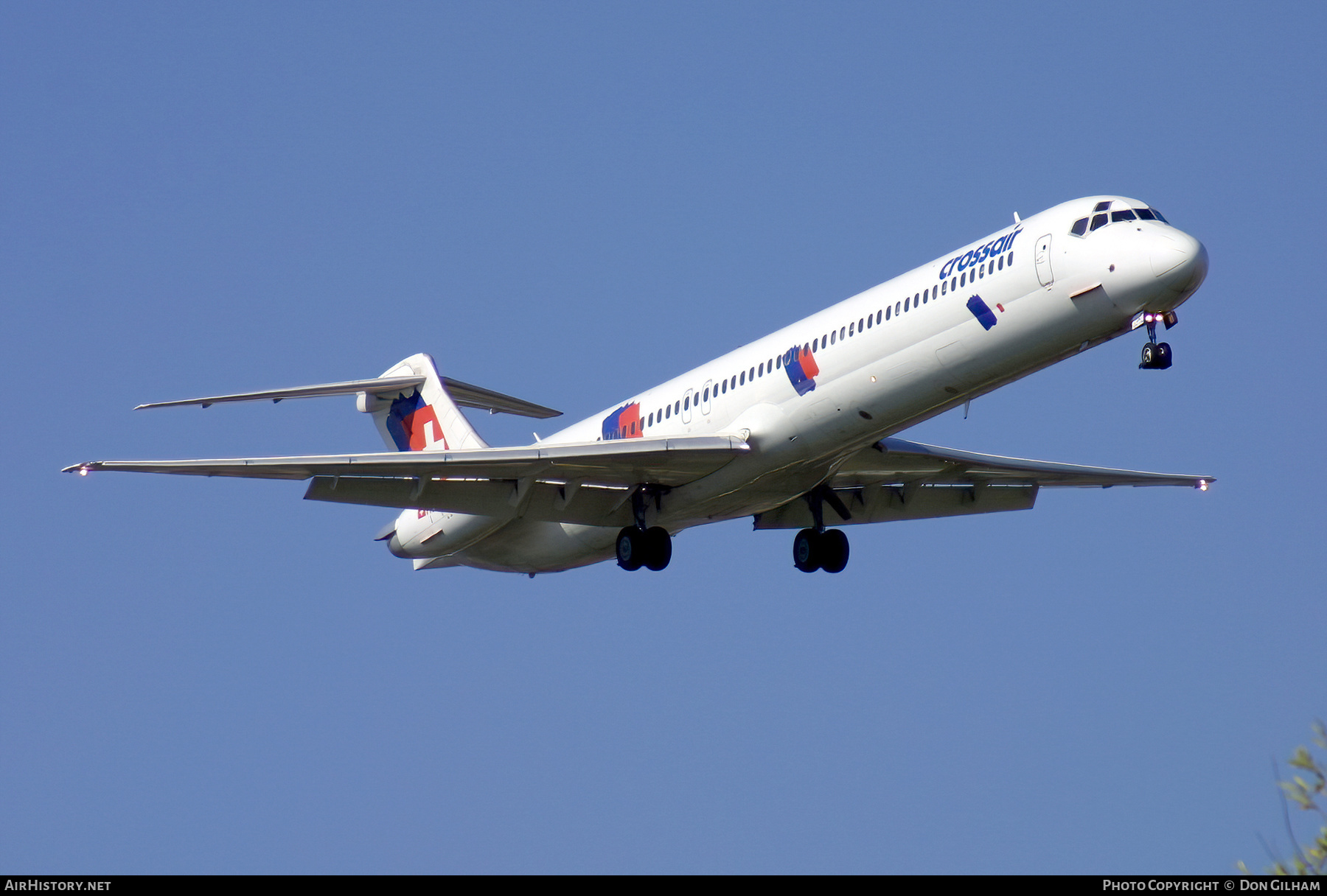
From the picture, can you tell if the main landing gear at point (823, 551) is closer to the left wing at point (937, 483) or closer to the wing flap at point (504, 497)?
Answer: the left wing at point (937, 483)

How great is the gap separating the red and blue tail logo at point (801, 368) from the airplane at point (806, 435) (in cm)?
3

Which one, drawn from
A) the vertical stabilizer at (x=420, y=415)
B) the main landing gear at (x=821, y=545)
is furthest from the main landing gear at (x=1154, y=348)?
the vertical stabilizer at (x=420, y=415)

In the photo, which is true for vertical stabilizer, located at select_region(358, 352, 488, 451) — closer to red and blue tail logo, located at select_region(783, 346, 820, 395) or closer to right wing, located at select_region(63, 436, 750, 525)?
right wing, located at select_region(63, 436, 750, 525)

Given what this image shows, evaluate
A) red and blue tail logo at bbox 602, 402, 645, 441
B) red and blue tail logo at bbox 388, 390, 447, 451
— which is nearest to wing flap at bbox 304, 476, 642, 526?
red and blue tail logo at bbox 602, 402, 645, 441

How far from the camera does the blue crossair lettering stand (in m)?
22.0

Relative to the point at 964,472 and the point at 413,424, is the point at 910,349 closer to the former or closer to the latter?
the point at 964,472

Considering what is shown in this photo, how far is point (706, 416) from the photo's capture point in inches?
990

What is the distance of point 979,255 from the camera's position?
22.2m

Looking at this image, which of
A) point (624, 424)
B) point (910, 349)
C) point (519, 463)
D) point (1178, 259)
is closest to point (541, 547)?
point (624, 424)

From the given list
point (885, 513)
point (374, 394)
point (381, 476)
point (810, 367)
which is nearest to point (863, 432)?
point (810, 367)

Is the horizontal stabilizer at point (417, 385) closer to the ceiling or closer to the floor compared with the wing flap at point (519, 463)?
closer to the ceiling

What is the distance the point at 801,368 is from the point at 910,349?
1.91 metres

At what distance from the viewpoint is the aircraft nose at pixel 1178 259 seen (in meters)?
20.5
